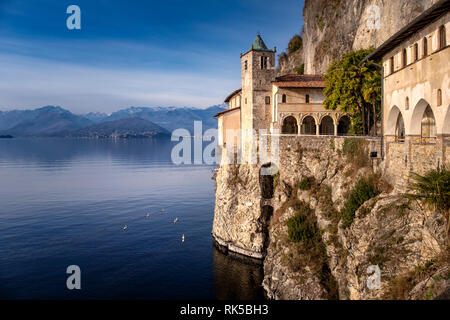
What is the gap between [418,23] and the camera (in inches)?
814

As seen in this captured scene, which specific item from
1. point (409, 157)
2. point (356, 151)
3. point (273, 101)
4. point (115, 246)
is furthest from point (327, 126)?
point (115, 246)

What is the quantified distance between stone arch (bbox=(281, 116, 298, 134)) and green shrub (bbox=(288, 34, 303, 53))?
5274 cm

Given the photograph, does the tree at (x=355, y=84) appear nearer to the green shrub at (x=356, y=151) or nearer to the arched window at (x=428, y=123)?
the green shrub at (x=356, y=151)

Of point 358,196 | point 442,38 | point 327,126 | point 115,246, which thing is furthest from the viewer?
point 327,126

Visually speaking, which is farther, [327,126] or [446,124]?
[327,126]

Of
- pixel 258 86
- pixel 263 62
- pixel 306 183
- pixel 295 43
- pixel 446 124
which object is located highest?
pixel 295 43

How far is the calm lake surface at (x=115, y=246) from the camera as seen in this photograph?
36.1 meters

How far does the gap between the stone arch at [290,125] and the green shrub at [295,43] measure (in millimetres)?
52740

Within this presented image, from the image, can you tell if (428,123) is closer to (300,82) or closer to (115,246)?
(300,82)

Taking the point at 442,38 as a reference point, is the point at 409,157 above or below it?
below

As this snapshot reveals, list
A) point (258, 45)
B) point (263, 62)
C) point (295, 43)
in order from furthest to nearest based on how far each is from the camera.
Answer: point (295, 43) < point (258, 45) < point (263, 62)

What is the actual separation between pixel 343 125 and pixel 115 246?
36.4 meters

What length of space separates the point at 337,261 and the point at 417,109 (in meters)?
13.9
